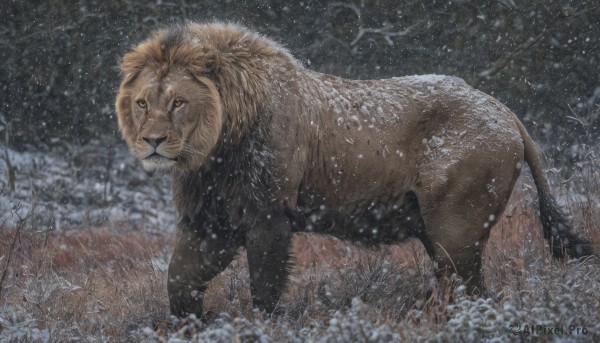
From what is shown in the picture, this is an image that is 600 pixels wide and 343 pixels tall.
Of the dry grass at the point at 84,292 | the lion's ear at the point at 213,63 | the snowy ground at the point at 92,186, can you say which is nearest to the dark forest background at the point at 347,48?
the snowy ground at the point at 92,186

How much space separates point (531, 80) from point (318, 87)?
6.19 m

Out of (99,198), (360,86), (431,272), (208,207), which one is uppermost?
(360,86)

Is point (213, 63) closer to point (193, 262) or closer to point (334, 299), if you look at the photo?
point (193, 262)

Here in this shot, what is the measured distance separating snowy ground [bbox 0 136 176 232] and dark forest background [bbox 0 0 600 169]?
0.28 metres

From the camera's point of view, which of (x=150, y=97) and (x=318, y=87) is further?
(x=318, y=87)

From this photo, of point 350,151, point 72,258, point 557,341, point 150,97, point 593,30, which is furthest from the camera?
point 593,30

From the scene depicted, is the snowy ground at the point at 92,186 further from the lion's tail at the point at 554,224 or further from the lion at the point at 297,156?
the lion's tail at the point at 554,224

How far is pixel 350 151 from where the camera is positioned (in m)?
5.45

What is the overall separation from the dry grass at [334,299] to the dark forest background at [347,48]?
3.39 m

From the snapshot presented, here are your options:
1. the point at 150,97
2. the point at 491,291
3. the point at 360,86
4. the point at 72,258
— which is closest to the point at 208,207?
the point at 150,97

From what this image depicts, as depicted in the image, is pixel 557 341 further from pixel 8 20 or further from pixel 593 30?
pixel 8 20

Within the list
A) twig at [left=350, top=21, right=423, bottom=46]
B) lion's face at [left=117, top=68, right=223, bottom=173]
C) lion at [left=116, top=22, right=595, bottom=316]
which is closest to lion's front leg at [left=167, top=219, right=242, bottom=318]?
lion at [left=116, top=22, right=595, bottom=316]

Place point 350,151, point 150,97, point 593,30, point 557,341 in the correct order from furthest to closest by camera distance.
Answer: point 593,30, point 350,151, point 150,97, point 557,341

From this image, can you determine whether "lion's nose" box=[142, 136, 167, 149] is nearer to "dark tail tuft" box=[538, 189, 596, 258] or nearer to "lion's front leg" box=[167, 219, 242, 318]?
"lion's front leg" box=[167, 219, 242, 318]
